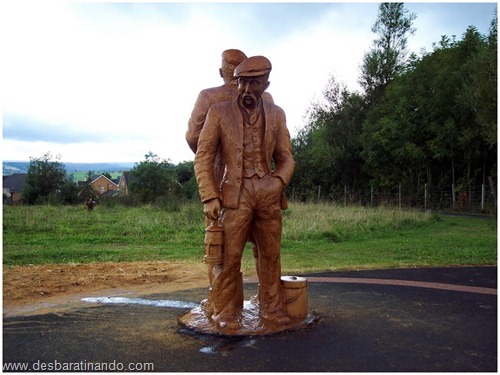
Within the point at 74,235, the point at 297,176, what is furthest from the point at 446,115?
the point at 74,235

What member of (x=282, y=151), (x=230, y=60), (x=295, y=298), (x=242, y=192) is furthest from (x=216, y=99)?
(x=295, y=298)

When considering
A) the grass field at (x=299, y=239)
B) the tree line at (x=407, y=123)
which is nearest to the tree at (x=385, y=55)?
the tree line at (x=407, y=123)

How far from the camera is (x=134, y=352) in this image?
167 inches

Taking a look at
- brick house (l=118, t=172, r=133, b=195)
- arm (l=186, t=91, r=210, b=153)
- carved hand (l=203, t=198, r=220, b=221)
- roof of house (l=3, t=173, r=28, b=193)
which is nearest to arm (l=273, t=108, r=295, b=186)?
carved hand (l=203, t=198, r=220, b=221)

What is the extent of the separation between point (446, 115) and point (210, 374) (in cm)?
2487

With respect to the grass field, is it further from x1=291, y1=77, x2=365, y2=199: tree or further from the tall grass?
x1=291, y1=77, x2=365, y2=199: tree

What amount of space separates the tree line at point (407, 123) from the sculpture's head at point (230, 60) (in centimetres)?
1878

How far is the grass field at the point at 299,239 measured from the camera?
31.9 feet

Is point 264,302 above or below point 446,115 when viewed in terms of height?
below

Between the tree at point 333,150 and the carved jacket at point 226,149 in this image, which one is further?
the tree at point 333,150

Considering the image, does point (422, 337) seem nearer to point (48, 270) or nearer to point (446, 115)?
point (48, 270)

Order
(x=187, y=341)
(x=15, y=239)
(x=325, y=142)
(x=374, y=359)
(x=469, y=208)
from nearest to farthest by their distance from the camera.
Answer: (x=374, y=359) → (x=187, y=341) → (x=15, y=239) → (x=469, y=208) → (x=325, y=142)

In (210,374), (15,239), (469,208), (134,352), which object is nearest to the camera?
(210,374)

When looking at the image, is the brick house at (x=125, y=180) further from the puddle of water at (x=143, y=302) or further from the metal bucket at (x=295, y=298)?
the metal bucket at (x=295, y=298)
